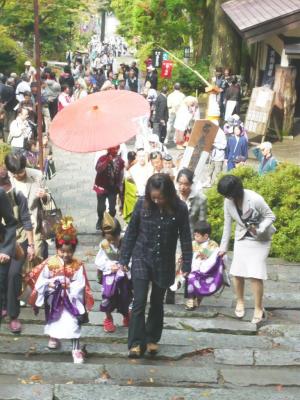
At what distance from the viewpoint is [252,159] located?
1864 centimetres

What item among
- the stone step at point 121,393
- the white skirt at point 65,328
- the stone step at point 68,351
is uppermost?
the white skirt at point 65,328

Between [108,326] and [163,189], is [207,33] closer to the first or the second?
[108,326]

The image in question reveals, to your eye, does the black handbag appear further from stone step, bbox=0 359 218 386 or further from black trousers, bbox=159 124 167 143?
black trousers, bbox=159 124 167 143

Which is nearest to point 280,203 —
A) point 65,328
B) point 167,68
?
point 65,328

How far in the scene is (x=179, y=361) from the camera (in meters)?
6.61

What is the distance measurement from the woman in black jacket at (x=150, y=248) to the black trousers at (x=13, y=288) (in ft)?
3.43

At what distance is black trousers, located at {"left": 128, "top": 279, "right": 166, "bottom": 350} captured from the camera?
637 cm

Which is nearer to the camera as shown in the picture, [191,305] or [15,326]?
[15,326]

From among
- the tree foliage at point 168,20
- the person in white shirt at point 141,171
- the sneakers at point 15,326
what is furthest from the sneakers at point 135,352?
the tree foliage at point 168,20

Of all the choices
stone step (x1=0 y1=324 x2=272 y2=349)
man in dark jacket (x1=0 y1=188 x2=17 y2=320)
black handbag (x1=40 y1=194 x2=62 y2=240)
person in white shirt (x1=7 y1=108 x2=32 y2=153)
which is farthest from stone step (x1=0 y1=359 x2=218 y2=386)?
person in white shirt (x1=7 y1=108 x2=32 y2=153)

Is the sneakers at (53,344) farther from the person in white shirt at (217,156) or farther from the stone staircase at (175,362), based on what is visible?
the person in white shirt at (217,156)

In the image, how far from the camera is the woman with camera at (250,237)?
7199mm

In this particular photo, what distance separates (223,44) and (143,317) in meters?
19.6

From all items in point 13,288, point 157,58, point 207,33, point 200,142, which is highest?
point 207,33
